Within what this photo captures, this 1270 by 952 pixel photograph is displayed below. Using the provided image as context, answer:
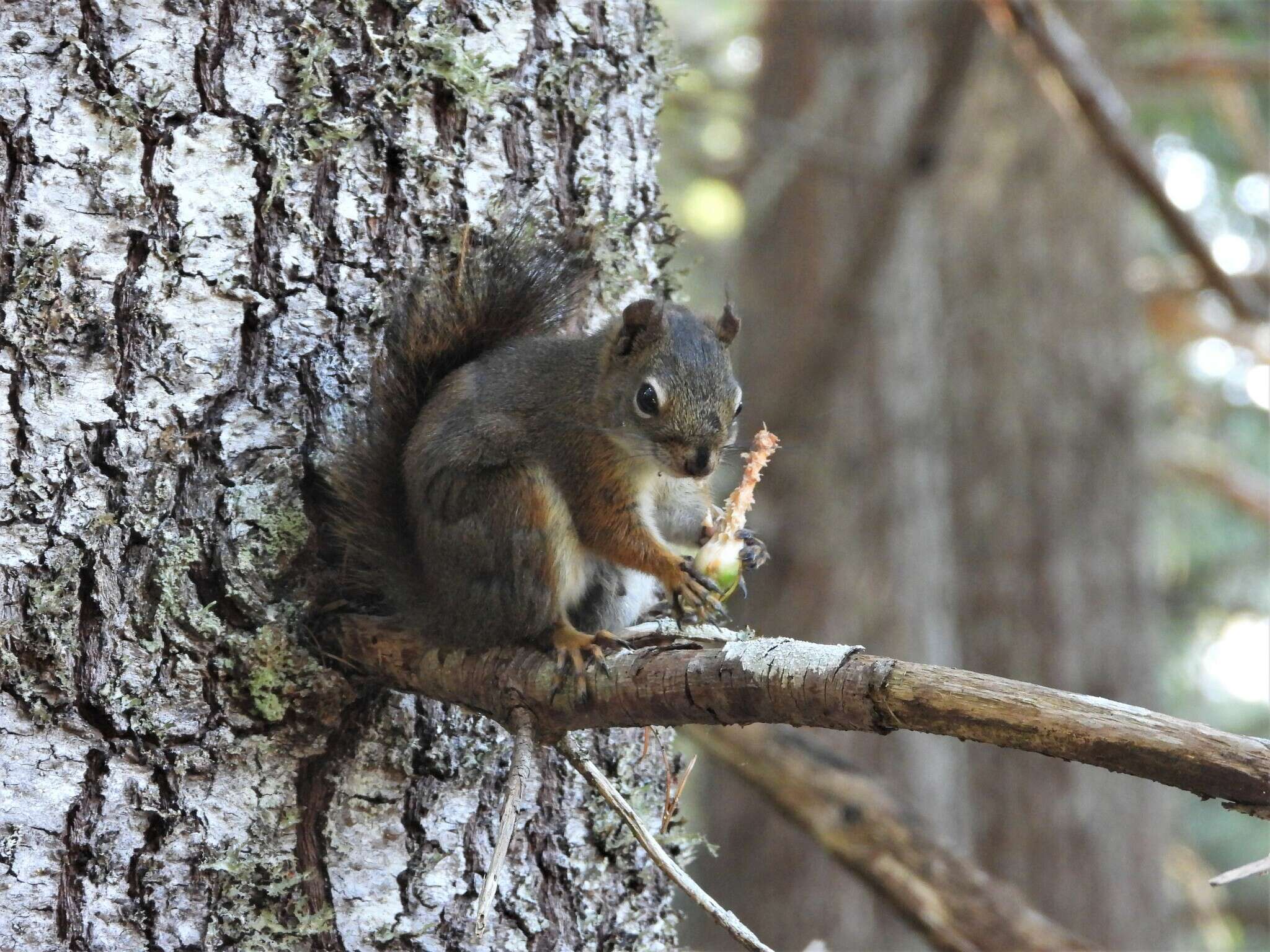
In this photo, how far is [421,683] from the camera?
144 centimetres

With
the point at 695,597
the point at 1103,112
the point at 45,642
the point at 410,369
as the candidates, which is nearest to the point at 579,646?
the point at 695,597

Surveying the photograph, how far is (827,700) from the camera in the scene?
1067 mm

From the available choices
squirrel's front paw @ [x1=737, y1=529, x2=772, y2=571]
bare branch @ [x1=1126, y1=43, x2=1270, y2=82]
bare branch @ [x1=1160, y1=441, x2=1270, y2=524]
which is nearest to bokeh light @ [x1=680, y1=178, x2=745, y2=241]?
bare branch @ [x1=1126, y1=43, x2=1270, y2=82]

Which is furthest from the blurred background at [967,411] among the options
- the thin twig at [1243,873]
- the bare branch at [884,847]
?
the thin twig at [1243,873]

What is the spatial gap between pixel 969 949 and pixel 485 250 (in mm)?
1283

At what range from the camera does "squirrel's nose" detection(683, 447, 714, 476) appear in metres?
1.77

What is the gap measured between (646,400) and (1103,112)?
1652mm

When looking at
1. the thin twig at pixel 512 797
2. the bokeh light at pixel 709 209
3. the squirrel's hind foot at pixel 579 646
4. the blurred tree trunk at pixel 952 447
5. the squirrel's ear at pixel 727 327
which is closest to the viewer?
the thin twig at pixel 512 797

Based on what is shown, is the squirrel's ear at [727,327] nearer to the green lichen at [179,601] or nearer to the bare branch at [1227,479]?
the green lichen at [179,601]

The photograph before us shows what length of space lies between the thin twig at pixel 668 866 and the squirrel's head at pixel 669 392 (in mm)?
596

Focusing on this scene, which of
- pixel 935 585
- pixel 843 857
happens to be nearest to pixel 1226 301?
pixel 935 585

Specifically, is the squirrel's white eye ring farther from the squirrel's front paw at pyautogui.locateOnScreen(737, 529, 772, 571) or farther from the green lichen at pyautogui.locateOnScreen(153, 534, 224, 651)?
the green lichen at pyautogui.locateOnScreen(153, 534, 224, 651)

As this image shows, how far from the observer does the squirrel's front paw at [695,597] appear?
1.72 meters

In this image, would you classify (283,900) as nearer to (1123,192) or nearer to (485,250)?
(485,250)
